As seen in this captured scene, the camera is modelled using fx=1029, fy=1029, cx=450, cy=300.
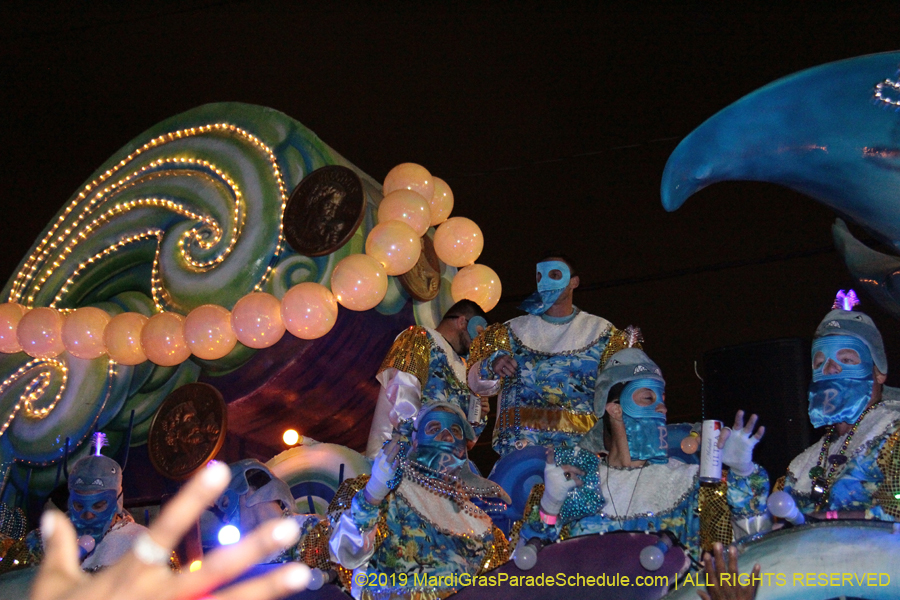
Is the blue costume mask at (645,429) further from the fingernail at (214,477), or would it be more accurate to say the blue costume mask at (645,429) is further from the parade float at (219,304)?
the fingernail at (214,477)

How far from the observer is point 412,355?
13.7ft

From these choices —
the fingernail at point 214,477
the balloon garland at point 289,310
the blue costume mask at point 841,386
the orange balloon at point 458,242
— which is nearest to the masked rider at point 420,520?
the blue costume mask at point 841,386

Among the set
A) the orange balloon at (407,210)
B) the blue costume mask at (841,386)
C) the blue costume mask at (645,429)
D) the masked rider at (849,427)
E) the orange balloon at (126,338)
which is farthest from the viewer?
the orange balloon at (126,338)

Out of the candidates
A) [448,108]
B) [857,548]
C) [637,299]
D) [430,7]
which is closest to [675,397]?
[637,299]

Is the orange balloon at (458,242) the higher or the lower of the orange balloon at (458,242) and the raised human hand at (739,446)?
the higher

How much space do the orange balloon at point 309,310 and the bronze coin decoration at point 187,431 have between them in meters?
0.58

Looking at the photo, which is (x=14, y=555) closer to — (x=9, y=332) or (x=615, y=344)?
(x=9, y=332)

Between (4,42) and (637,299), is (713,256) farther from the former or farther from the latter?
(4,42)

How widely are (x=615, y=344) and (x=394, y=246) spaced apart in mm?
1382

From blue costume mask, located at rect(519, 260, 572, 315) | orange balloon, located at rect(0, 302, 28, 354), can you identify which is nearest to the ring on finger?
blue costume mask, located at rect(519, 260, 572, 315)

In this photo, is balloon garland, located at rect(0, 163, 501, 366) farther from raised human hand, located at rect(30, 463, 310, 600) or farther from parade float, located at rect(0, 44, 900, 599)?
raised human hand, located at rect(30, 463, 310, 600)

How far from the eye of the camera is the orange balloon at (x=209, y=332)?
523 centimetres

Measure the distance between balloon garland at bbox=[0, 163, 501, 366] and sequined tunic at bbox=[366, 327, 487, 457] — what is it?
826 millimetres

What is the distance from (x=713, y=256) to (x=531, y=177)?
1.47 m
